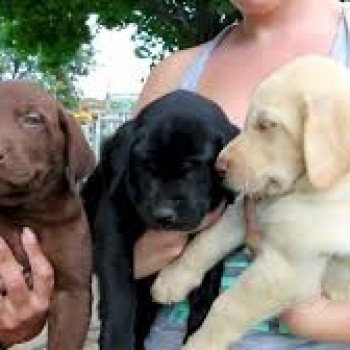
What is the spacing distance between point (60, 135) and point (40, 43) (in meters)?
18.6

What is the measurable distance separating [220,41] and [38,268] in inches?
41.1

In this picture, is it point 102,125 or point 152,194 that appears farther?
point 102,125

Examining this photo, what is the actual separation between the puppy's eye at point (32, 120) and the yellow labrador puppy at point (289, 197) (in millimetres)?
665

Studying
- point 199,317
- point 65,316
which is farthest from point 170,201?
point 65,316

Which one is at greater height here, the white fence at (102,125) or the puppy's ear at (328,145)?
the puppy's ear at (328,145)

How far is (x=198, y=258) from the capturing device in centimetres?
308

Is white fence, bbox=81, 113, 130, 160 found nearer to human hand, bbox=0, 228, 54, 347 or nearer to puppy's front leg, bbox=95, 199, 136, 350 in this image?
human hand, bbox=0, 228, 54, 347

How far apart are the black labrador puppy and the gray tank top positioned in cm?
27

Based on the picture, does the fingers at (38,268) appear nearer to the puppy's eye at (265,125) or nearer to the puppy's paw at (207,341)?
the puppy's paw at (207,341)

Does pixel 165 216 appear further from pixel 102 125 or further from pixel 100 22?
pixel 100 22

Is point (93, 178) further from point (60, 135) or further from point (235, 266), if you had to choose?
point (235, 266)

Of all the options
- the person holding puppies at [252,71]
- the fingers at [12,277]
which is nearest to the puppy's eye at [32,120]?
the fingers at [12,277]

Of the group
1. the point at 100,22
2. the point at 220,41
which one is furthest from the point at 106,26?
the point at 220,41

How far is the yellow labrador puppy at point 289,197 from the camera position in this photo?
9.18ft
